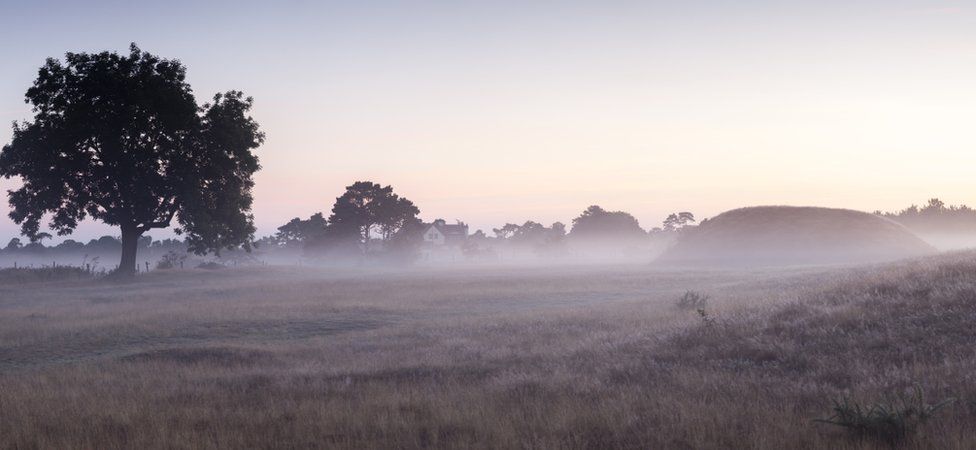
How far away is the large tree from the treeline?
111372 millimetres

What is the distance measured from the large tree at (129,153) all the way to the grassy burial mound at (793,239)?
53022mm

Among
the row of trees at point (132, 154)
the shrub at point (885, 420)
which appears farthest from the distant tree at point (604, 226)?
the shrub at point (885, 420)

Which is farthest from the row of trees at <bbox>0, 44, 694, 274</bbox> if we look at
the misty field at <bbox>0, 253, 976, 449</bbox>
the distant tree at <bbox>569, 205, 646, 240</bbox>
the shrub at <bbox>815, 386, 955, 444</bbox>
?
the distant tree at <bbox>569, 205, 646, 240</bbox>

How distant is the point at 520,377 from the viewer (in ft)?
39.3

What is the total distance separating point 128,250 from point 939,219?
130565 mm

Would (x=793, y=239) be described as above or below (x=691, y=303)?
above

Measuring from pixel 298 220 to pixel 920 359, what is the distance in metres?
163

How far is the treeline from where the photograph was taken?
116250mm

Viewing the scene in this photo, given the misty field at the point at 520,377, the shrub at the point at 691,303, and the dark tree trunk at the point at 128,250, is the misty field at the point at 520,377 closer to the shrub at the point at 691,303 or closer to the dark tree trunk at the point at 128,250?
the shrub at the point at 691,303

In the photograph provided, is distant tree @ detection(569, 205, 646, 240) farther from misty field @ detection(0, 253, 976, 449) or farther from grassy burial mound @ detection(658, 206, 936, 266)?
misty field @ detection(0, 253, 976, 449)

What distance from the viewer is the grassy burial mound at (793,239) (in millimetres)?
72000

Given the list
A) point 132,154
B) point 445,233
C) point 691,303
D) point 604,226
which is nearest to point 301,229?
point 445,233

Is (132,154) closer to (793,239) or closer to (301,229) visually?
(793,239)

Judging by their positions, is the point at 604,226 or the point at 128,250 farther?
the point at 604,226
